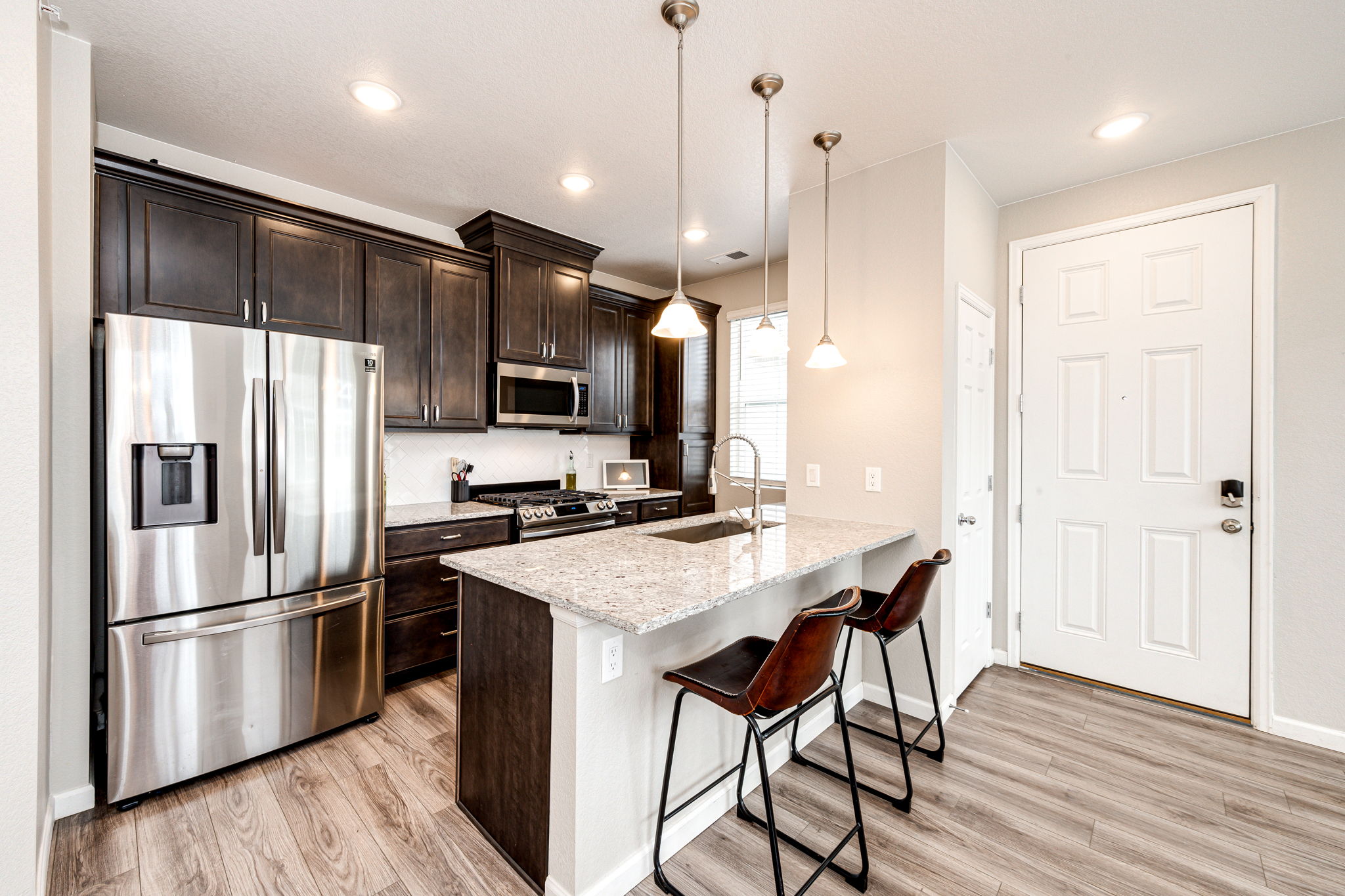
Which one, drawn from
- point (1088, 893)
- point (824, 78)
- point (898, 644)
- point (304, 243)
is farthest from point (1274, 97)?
point (304, 243)

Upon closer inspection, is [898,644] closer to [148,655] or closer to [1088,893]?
[1088,893]

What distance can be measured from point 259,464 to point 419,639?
48.5 inches

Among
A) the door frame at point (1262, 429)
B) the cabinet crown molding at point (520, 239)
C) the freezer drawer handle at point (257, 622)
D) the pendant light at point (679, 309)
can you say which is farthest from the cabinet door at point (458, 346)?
the door frame at point (1262, 429)

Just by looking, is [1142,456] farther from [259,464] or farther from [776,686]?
[259,464]


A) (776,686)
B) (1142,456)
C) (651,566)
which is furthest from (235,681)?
(1142,456)

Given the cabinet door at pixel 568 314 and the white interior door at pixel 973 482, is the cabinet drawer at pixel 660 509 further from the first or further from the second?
the white interior door at pixel 973 482

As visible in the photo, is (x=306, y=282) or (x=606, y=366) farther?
(x=606, y=366)

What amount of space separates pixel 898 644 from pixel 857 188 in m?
2.25

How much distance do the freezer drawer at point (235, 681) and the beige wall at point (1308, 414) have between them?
160 inches

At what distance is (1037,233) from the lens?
312 cm

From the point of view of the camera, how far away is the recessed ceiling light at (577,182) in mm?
2928

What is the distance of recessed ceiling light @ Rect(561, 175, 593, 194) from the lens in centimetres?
293

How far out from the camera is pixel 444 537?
302 cm

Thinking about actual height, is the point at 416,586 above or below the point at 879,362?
below
